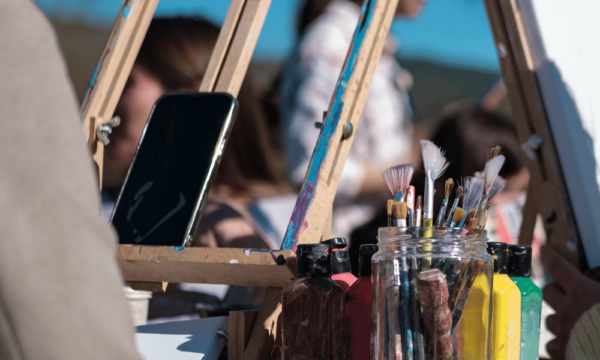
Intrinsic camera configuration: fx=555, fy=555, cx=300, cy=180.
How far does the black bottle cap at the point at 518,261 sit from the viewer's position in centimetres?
66

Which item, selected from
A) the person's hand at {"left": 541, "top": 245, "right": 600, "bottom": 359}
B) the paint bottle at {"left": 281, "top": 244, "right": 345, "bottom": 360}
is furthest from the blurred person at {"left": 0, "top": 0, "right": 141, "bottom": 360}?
the person's hand at {"left": 541, "top": 245, "right": 600, "bottom": 359}

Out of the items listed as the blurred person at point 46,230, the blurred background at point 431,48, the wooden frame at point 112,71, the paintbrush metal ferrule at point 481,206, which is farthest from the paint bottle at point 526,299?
the blurred background at point 431,48

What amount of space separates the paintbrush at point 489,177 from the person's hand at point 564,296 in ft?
1.63

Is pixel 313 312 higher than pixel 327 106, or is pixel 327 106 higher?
pixel 327 106

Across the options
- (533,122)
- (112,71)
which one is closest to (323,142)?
(112,71)

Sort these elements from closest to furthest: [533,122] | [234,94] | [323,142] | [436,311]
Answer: [436,311] < [323,142] < [234,94] < [533,122]

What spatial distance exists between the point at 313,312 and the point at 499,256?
0.73ft

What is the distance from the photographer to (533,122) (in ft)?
3.56

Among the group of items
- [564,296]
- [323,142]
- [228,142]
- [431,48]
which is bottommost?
[564,296]

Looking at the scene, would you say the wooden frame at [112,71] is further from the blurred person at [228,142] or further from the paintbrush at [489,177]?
the blurred person at [228,142]

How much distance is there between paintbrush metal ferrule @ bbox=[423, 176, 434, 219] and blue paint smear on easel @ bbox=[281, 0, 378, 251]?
6.4 inches

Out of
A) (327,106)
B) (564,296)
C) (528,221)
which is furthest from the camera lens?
(327,106)

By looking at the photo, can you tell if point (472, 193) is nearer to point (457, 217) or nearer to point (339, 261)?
point (457, 217)

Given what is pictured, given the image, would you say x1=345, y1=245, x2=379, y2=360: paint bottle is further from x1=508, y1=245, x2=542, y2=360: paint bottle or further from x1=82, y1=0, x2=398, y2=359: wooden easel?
x1=508, y1=245, x2=542, y2=360: paint bottle
